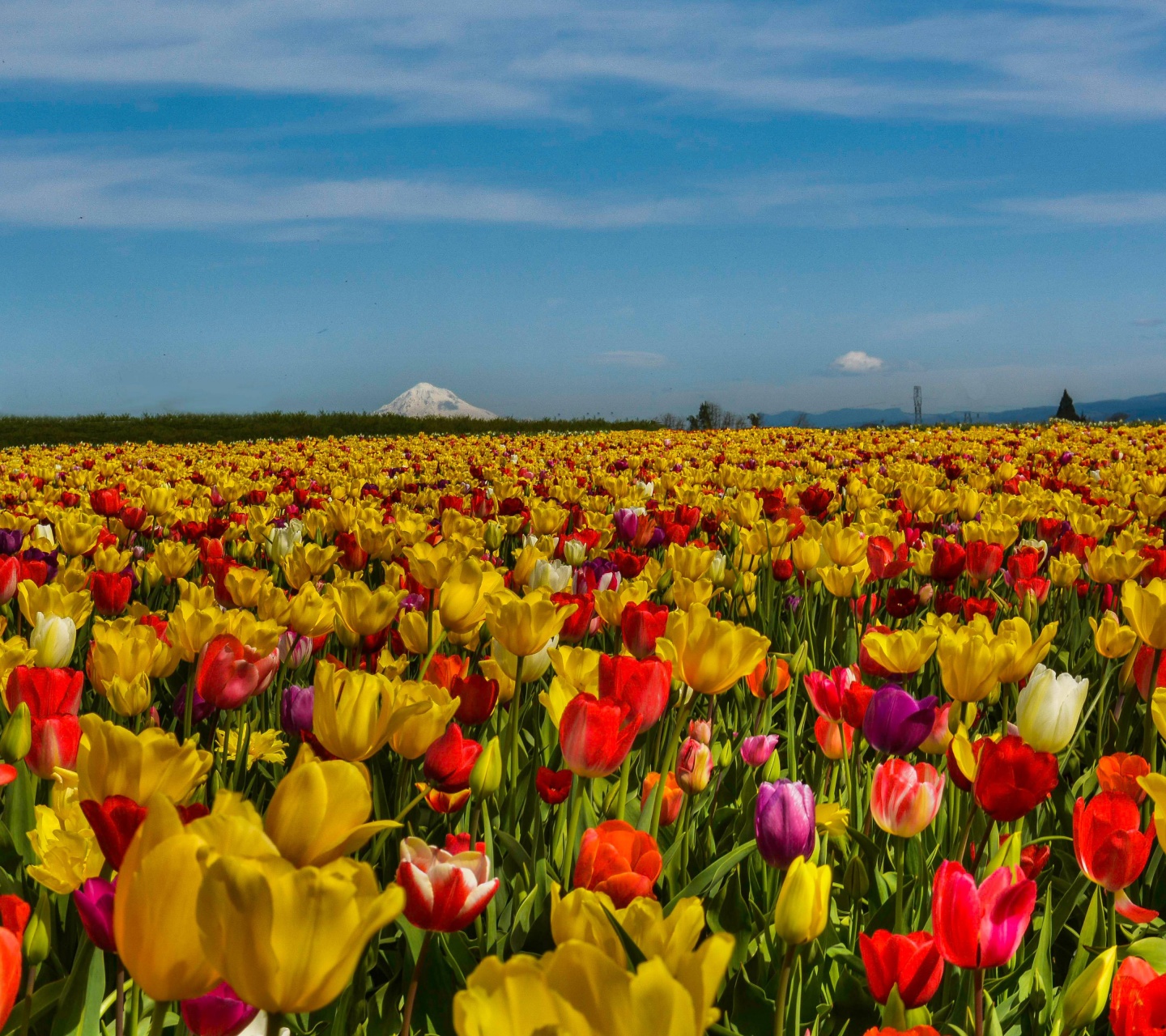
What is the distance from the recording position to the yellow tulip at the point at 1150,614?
2.28 metres

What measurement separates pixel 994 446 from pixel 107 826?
44.6 ft

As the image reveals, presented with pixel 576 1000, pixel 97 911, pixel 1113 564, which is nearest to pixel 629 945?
pixel 576 1000

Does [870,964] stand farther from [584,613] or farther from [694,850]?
[584,613]

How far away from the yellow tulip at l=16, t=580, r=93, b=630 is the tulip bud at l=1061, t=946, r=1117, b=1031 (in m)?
2.63

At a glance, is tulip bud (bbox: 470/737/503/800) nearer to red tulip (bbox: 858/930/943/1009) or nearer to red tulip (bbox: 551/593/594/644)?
red tulip (bbox: 858/930/943/1009)

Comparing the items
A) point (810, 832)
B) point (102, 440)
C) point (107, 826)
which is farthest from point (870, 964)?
point (102, 440)

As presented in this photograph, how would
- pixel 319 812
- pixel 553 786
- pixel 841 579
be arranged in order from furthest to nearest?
pixel 841 579 < pixel 553 786 < pixel 319 812

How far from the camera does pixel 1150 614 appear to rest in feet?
7.51

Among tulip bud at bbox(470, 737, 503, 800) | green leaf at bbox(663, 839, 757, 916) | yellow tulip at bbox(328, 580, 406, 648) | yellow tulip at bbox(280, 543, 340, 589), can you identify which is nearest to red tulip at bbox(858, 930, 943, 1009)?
green leaf at bbox(663, 839, 757, 916)

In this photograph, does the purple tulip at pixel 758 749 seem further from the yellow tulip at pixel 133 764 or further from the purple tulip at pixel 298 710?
the yellow tulip at pixel 133 764

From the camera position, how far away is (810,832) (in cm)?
150

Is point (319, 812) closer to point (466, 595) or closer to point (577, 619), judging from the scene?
point (466, 595)

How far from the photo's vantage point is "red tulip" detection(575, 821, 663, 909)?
1333 millimetres

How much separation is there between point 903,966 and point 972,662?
3.07ft
